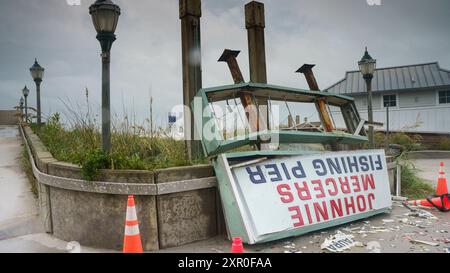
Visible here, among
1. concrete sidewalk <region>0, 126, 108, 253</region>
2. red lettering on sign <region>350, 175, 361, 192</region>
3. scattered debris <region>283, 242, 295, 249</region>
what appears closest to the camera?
scattered debris <region>283, 242, 295, 249</region>

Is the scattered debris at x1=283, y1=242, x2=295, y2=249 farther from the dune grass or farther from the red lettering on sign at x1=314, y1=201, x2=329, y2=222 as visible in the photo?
the dune grass

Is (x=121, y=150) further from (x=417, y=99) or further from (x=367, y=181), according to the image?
(x=417, y=99)

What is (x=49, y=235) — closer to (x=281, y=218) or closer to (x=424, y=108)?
(x=281, y=218)

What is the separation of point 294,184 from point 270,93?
184 centimetres

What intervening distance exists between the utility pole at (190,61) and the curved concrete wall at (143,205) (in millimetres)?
1565

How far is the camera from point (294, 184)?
480cm

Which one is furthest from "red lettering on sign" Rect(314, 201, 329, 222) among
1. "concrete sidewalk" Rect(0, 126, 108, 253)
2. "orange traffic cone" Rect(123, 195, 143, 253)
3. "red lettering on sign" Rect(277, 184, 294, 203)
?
"concrete sidewalk" Rect(0, 126, 108, 253)

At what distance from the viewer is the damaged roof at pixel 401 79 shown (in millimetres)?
24312

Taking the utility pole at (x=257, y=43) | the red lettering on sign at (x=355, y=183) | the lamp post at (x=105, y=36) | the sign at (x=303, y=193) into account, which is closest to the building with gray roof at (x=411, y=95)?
the utility pole at (x=257, y=43)

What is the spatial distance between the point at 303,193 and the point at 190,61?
3.20 metres

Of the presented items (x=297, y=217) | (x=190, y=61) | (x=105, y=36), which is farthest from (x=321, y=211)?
(x=105, y=36)

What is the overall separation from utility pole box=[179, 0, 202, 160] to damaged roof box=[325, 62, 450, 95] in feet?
74.8

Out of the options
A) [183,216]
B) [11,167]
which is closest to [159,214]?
[183,216]

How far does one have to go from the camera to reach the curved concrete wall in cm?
427
